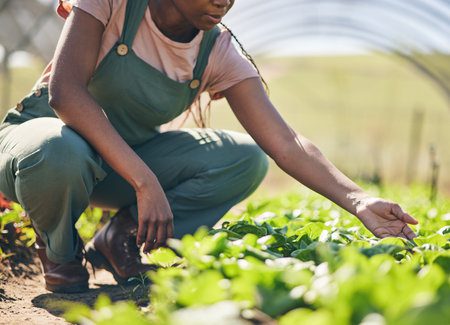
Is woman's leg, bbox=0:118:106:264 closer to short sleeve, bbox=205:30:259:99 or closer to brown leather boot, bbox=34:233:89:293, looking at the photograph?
brown leather boot, bbox=34:233:89:293

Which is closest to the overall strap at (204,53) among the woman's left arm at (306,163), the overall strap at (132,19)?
the woman's left arm at (306,163)

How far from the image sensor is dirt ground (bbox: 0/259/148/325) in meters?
2.14

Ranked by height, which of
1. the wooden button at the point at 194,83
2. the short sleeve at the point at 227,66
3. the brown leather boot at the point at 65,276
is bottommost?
the brown leather boot at the point at 65,276

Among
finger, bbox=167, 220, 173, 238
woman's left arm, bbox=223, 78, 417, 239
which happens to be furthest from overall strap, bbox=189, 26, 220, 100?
finger, bbox=167, 220, 173, 238

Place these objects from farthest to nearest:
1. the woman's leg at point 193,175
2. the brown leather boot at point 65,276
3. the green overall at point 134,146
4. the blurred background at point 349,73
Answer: the blurred background at point 349,73, the woman's leg at point 193,175, the brown leather boot at point 65,276, the green overall at point 134,146

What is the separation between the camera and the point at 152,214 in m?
2.07

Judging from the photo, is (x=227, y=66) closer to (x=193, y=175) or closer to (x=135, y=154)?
(x=193, y=175)

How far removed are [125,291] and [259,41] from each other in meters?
11.2

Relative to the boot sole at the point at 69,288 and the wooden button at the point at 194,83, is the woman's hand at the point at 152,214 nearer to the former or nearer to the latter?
the boot sole at the point at 69,288

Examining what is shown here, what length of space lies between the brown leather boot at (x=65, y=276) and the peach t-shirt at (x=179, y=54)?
2.55 feet

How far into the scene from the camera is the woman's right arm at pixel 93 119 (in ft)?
6.84

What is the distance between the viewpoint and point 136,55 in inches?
102

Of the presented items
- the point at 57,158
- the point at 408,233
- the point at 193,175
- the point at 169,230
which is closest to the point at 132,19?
the point at 57,158

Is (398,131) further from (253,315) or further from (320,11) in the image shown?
(253,315)
